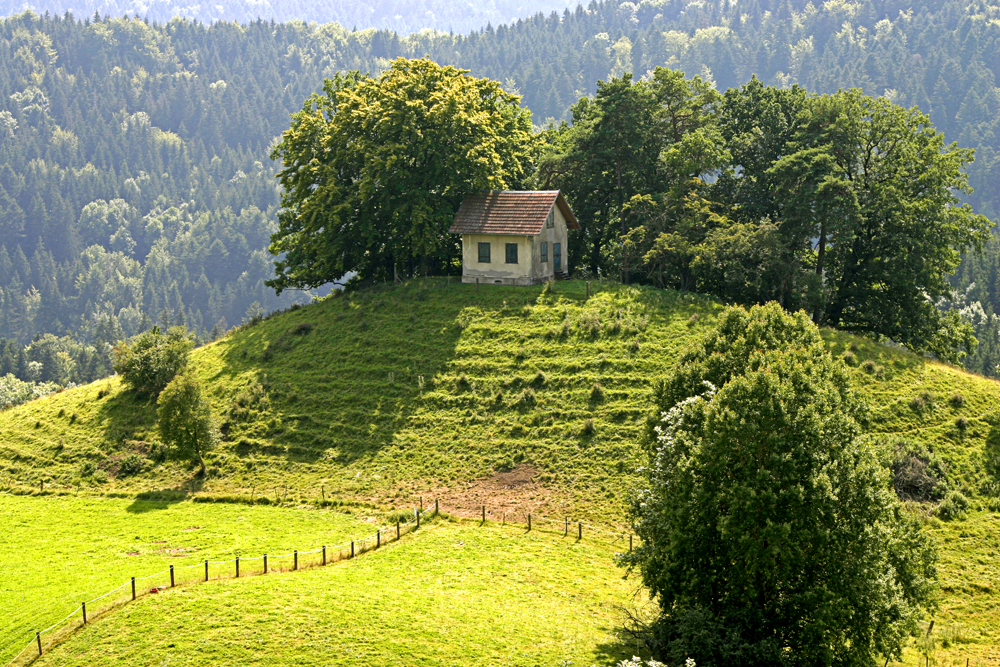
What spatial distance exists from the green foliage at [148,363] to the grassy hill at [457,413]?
127 centimetres

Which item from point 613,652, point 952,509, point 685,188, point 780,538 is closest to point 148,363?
point 613,652

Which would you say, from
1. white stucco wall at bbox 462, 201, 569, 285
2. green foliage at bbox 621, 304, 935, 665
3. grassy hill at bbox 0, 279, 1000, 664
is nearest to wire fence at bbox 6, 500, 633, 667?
grassy hill at bbox 0, 279, 1000, 664

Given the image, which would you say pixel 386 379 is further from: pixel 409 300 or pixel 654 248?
pixel 654 248

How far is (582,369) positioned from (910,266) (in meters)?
26.3

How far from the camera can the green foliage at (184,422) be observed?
51.6 m

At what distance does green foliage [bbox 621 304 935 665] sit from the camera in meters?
29.4

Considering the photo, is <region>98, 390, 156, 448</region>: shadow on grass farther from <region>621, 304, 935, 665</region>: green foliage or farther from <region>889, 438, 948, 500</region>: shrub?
<region>889, 438, 948, 500</region>: shrub

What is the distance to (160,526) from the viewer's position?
1791 inches

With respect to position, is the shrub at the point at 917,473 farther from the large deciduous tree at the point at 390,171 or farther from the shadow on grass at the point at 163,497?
the shadow on grass at the point at 163,497

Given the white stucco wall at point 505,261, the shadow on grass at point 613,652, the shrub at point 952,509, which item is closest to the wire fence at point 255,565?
the shadow on grass at point 613,652

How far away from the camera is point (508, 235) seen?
66.4 meters

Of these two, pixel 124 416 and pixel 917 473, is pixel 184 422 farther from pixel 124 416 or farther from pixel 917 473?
pixel 917 473

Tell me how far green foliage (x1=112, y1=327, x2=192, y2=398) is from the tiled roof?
20.8 m

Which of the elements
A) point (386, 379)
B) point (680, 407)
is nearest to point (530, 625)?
point (680, 407)
